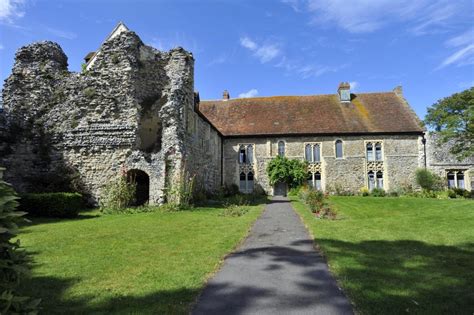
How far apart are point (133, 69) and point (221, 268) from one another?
1444 centimetres

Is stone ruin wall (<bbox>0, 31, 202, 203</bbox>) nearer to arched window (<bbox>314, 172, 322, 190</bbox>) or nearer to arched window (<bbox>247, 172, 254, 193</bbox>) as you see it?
arched window (<bbox>247, 172, 254, 193</bbox>)

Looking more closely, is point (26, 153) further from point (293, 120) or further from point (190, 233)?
point (293, 120)

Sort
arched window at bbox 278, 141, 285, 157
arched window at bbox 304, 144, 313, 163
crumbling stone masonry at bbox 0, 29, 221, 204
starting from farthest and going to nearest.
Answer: arched window at bbox 278, 141, 285, 157
arched window at bbox 304, 144, 313, 163
crumbling stone masonry at bbox 0, 29, 221, 204

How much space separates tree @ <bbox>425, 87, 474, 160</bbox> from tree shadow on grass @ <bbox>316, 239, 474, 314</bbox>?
16520 mm

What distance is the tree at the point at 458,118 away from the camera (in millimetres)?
20781

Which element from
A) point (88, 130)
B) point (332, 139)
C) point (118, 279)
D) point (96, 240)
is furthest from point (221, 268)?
point (332, 139)

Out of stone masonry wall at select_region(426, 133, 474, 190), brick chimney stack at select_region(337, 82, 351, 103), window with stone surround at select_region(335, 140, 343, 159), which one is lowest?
stone masonry wall at select_region(426, 133, 474, 190)

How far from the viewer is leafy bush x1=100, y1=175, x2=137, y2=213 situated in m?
14.9

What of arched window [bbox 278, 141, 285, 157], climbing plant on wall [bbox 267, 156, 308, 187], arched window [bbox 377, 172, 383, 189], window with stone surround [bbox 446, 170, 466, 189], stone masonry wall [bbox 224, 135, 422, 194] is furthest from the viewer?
arched window [bbox 278, 141, 285, 157]

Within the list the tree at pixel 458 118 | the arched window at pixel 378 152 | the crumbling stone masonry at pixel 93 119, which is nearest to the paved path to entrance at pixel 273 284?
the crumbling stone masonry at pixel 93 119

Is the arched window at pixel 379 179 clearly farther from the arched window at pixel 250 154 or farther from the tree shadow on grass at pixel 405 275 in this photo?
the tree shadow on grass at pixel 405 275

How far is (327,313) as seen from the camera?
406 centimetres

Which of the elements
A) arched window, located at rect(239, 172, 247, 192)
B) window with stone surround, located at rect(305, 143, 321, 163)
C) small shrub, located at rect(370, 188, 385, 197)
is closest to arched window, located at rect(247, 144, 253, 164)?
arched window, located at rect(239, 172, 247, 192)

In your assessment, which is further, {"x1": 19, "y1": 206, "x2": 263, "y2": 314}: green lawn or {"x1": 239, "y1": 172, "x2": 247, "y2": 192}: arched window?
{"x1": 239, "y1": 172, "x2": 247, "y2": 192}: arched window
